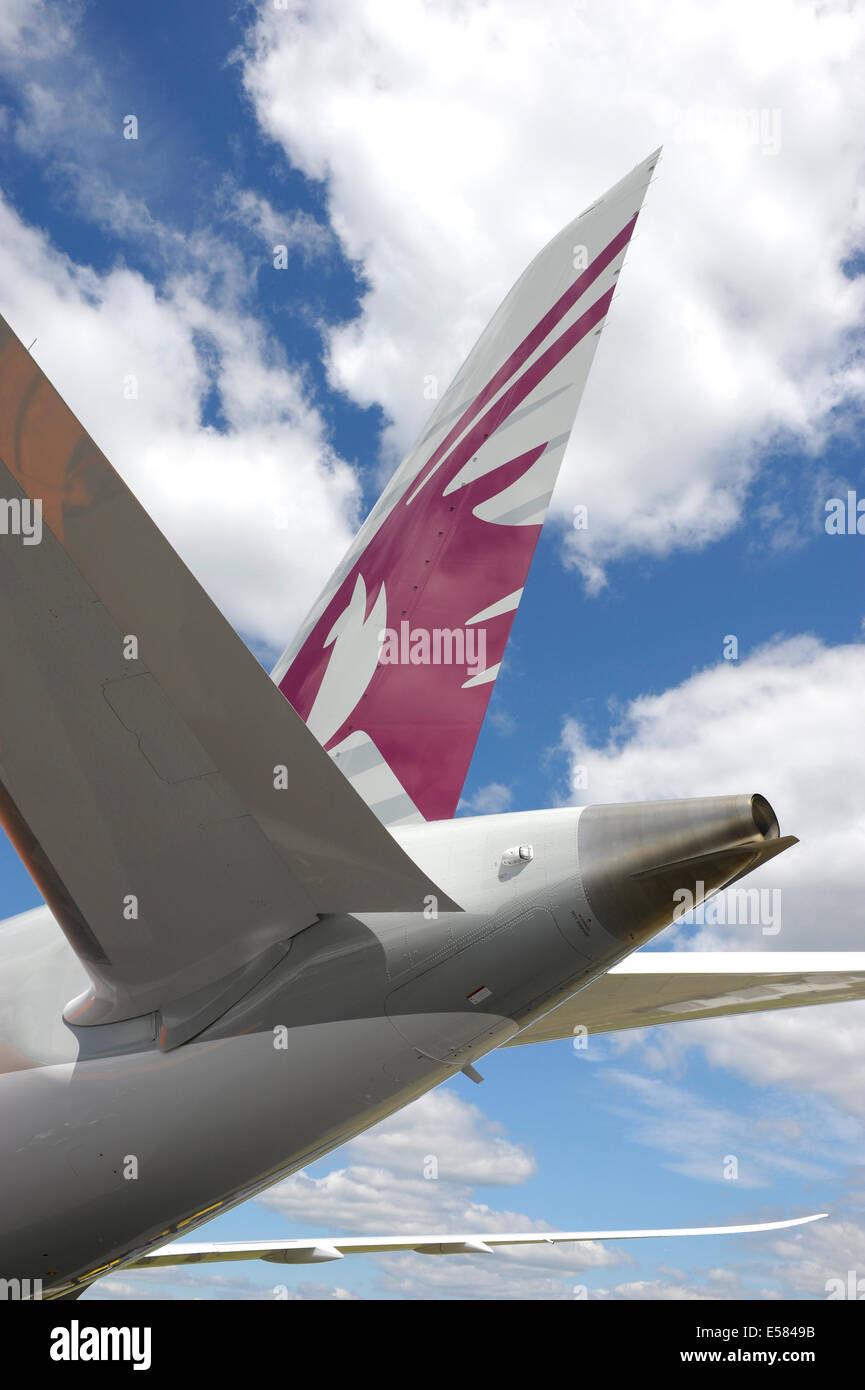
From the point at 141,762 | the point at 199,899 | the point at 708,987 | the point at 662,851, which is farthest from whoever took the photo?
the point at 708,987

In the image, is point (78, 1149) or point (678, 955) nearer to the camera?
point (78, 1149)

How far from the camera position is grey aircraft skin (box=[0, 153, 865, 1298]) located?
3.71m

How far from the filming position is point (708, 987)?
6.56 metres

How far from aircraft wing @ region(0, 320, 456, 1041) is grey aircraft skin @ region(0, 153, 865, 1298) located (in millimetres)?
10

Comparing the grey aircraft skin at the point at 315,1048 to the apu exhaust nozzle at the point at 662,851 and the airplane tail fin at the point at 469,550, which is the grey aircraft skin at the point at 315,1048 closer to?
the apu exhaust nozzle at the point at 662,851

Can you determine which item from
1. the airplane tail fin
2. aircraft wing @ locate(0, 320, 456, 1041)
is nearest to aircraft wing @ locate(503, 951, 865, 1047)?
the airplane tail fin

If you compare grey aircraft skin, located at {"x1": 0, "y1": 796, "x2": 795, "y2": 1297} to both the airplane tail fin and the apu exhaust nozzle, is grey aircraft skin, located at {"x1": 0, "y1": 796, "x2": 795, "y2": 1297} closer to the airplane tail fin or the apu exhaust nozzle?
the apu exhaust nozzle

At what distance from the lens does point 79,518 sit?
357 cm

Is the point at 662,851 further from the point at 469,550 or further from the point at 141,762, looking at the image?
the point at 469,550

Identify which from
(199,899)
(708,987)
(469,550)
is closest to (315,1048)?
(199,899)

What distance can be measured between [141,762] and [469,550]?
162 inches
